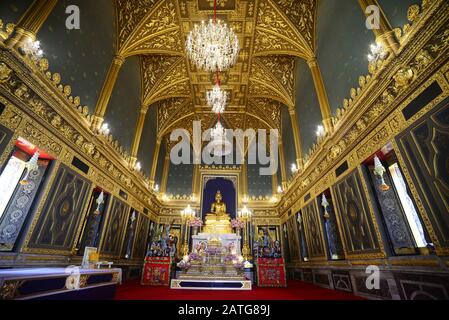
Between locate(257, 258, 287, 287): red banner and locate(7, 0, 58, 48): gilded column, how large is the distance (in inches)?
401

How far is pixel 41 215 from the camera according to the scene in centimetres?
546

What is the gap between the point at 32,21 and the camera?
4.83m

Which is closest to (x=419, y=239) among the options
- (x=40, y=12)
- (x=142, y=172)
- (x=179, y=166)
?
(x=40, y=12)

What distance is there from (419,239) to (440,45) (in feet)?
12.6

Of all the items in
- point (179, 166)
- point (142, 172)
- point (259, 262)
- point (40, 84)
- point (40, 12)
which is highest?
point (179, 166)

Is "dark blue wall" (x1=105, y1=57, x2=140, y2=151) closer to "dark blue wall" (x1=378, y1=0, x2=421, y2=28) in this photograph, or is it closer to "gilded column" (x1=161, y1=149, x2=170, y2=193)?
"gilded column" (x1=161, y1=149, x2=170, y2=193)

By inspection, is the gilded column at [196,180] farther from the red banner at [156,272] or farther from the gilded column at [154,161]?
the red banner at [156,272]

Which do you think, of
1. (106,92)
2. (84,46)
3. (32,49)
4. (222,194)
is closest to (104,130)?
(106,92)

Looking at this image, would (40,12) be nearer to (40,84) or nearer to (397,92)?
(40,84)

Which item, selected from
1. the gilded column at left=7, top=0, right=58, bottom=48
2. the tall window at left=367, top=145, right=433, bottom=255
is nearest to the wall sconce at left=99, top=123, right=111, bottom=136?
the gilded column at left=7, top=0, right=58, bottom=48

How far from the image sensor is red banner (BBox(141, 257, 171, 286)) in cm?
867

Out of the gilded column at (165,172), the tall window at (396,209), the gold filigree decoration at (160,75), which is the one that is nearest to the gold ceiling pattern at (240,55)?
the gold filigree decoration at (160,75)

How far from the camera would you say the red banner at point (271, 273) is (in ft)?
28.5

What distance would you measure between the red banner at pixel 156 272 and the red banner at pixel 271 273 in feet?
12.5
